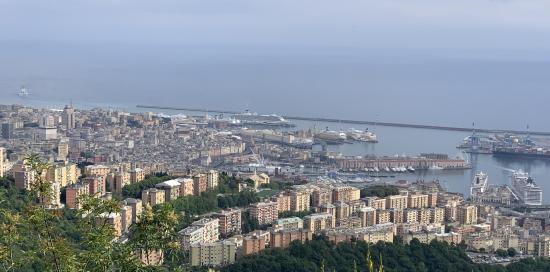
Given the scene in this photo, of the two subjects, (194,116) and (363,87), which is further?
(363,87)

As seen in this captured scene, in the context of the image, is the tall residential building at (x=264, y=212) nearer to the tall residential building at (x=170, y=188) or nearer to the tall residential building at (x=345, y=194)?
the tall residential building at (x=170, y=188)

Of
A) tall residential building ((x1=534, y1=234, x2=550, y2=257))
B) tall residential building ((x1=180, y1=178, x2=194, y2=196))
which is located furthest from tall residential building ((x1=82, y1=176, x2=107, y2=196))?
tall residential building ((x1=534, y1=234, x2=550, y2=257))

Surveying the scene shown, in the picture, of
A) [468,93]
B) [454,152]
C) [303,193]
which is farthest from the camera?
[468,93]

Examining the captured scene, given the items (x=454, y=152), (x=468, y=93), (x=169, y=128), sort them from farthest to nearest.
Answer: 1. (x=468, y=93)
2. (x=169, y=128)
3. (x=454, y=152)

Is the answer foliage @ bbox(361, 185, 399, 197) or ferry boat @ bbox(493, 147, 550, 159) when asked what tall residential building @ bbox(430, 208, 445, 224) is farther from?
ferry boat @ bbox(493, 147, 550, 159)

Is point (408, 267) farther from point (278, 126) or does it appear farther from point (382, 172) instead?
point (278, 126)

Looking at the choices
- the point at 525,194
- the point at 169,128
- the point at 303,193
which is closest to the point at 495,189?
the point at 525,194

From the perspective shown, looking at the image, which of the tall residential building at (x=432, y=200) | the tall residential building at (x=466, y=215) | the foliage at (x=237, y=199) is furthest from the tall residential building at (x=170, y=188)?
the tall residential building at (x=466, y=215)
